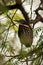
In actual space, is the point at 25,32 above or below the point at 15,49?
above

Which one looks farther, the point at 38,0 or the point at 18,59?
the point at 38,0

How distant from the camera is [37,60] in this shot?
2.20 ft

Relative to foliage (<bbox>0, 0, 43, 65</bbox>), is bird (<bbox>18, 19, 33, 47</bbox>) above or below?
above

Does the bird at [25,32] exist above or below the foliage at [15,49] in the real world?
above

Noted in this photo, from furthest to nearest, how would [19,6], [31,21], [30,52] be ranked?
1. [19,6]
2. [31,21]
3. [30,52]

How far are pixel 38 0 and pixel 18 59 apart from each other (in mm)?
316

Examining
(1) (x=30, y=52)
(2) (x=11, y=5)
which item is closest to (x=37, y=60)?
(1) (x=30, y=52)

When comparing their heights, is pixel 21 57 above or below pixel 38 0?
below

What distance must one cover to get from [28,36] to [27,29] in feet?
0.09

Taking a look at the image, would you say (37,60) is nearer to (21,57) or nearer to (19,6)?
(21,57)

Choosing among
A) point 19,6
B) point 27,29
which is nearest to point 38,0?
point 19,6

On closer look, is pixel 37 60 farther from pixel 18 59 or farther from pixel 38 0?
pixel 38 0

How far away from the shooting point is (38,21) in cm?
78

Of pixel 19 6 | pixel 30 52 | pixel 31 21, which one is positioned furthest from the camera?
pixel 19 6
